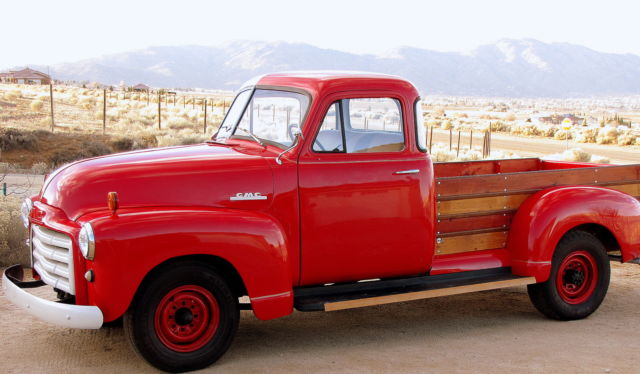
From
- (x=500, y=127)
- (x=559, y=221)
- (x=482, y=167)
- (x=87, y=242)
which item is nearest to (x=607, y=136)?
(x=500, y=127)

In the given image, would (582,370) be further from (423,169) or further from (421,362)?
(423,169)

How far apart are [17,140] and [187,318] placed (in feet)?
70.0

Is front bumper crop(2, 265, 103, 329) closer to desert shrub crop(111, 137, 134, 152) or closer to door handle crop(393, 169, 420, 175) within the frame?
door handle crop(393, 169, 420, 175)

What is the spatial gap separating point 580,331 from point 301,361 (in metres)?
2.53

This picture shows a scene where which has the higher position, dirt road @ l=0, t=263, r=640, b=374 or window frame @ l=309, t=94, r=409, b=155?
window frame @ l=309, t=94, r=409, b=155

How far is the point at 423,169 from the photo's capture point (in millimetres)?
6215

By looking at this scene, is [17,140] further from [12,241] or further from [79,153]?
[12,241]

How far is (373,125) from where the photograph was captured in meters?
6.30

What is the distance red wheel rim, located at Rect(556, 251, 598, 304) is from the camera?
6945 mm

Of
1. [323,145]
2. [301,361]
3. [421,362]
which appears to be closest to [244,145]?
[323,145]

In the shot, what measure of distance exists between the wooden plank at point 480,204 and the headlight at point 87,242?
2.90 m

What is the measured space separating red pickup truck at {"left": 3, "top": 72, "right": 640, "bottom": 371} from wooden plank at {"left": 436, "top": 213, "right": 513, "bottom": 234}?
13 millimetres

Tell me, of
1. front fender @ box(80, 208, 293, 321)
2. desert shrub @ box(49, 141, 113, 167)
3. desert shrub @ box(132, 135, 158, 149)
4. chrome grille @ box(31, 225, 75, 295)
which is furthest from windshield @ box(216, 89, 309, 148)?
desert shrub @ box(132, 135, 158, 149)

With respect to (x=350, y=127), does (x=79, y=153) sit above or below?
below
